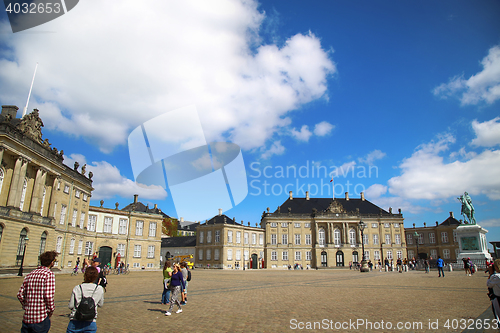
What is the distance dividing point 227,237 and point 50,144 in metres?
35.6

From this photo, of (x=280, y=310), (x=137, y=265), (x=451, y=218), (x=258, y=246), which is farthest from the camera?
(x=451, y=218)

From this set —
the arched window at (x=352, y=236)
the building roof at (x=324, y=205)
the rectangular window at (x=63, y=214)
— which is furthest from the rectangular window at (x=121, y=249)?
the arched window at (x=352, y=236)

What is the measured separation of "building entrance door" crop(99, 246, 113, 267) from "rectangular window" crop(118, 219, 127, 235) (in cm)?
271

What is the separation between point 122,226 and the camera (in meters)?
44.6

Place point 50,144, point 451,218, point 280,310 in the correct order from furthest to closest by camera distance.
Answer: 1. point 451,218
2. point 50,144
3. point 280,310

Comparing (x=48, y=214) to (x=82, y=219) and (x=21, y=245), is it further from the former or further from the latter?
(x=82, y=219)

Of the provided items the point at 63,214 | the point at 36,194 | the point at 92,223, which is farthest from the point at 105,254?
the point at 36,194

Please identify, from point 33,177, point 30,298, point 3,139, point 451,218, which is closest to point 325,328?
point 30,298

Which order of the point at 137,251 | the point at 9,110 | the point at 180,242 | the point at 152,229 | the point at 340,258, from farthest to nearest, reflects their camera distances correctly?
the point at 180,242 → the point at 340,258 → the point at 152,229 → the point at 137,251 → the point at 9,110

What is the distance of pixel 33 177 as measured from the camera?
28578 mm

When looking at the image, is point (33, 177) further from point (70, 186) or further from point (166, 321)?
point (166, 321)

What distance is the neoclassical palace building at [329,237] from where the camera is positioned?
64188 millimetres

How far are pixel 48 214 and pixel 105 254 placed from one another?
44.5 ft

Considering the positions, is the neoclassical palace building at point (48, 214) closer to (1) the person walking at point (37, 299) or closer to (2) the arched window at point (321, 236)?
(1) the person walking at point (37, 299)
